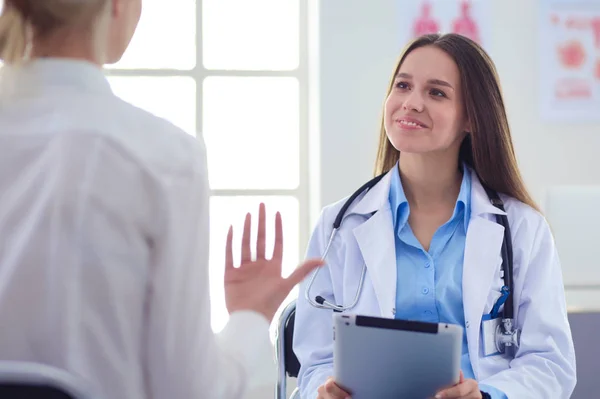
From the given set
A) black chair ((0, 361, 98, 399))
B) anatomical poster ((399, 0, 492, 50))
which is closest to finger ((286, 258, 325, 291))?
black chair ((0, 361, 98, 399))

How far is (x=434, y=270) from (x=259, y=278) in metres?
0.87

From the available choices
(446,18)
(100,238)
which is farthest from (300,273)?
(446,18)

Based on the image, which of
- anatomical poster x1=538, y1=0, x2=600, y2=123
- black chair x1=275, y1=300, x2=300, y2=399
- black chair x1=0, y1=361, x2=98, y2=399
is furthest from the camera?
anatomical poster x1=538, y1=0, x2=600, y2=123

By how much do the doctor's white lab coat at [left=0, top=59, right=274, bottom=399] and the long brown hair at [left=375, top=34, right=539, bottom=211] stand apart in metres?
1.17

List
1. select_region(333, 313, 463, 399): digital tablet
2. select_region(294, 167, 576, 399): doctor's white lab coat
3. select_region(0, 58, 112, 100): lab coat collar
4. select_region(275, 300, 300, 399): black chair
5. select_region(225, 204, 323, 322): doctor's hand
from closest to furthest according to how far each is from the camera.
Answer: select_region(0, 58, 112, 100): lab coat collar
select_region(225, 204, 323, 322): doctor's hand
select_region(333, 313, 463, 399): digital tablet
select_region(294, 167, 576, 399): doctor's white lab coat
select_region(275, 300, 300, 399): black chair

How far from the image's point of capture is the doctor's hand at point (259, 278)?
3.20 feet

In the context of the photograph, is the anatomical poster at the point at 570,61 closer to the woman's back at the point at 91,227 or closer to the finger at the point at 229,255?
the finger at the point at 229,255

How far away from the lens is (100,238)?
2.55 feet

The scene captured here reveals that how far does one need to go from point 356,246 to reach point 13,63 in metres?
1.15

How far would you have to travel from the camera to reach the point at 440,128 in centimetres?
184

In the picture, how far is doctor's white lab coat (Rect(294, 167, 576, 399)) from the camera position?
5.55 ft

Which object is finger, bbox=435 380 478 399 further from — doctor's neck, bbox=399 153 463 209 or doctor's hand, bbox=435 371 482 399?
doctor's neck, bbox=399 153 463 209

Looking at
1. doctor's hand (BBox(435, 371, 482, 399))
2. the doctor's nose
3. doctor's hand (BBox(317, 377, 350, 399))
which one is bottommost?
doctor's hand (BBox(317, 377, 350, 399))

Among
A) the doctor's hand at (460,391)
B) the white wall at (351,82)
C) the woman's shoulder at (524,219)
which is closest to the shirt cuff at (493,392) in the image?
the doctor's hand at (460,391)
